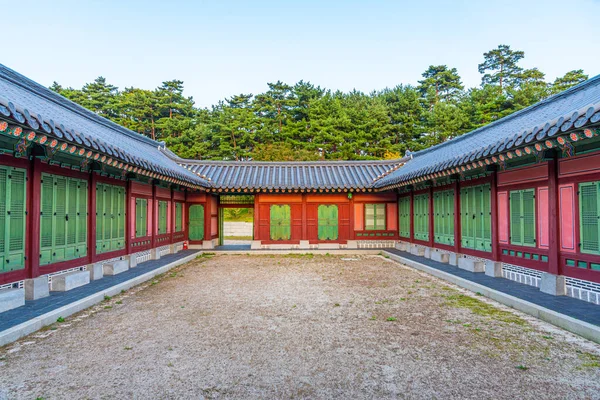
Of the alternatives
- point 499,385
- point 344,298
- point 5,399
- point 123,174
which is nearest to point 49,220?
point 123,174

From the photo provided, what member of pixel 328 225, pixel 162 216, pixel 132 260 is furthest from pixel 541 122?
pixel 162 216

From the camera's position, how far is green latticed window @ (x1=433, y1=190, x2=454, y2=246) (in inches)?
435

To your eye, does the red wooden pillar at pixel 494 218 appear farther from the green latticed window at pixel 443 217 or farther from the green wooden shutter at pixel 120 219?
the green wooden shutter at pixel 120 219

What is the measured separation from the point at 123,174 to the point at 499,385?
32.8 ft

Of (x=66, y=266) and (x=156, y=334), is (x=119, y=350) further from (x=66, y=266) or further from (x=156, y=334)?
(x=66, y=266)

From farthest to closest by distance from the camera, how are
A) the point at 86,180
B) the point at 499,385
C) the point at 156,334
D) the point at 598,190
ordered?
the point at 86,180
the point at 598,190
the point at 156,334
the point at 499,385

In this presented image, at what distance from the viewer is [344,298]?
7289 mm

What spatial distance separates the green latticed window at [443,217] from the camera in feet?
36.2

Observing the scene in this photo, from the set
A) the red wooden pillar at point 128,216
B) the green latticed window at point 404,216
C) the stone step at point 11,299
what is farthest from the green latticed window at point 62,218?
the green latticed window at point 404,216

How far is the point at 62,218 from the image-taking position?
751 centimetres

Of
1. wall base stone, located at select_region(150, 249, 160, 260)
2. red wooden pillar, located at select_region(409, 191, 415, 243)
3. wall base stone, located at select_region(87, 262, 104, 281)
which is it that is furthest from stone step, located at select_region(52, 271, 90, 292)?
red wooden pillar, located at select_region(409, 191, 415, 243)

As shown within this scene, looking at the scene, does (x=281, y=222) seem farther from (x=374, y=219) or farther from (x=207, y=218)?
(x=374, y=219)

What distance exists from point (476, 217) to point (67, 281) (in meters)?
10.2

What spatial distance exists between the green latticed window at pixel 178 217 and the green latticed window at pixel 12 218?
8.16 metres
